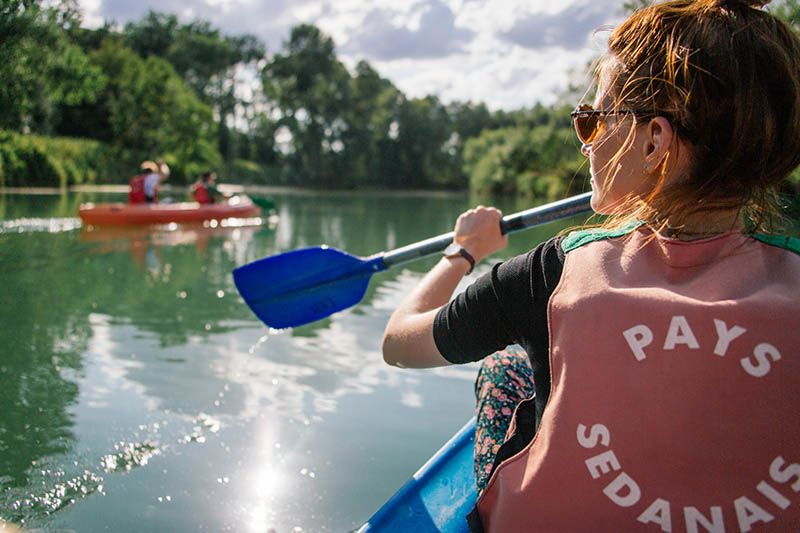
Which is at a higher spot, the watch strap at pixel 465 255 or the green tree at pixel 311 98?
the green tree at pixel 311 98

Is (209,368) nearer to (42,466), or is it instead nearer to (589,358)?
(42,466)

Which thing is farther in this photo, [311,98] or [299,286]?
[311,98]

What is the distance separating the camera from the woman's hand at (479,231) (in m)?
1.39

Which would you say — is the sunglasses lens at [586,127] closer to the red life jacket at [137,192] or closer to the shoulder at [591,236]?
the shoulder at [591,236]

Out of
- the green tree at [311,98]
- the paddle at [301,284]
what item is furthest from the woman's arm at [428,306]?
the green tree at [311,98]

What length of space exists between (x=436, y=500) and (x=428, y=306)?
619mm

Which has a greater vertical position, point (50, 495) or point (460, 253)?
point (460, 253)

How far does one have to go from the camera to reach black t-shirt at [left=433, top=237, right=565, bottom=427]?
0.94m

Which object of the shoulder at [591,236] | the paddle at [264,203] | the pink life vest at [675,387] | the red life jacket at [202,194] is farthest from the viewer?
the paddle at [264,203]

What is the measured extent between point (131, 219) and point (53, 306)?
5.83 metres

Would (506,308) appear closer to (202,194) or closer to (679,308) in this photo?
(679,308)

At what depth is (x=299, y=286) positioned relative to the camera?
7.93ft

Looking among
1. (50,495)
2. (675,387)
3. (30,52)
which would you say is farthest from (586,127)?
(30,52)

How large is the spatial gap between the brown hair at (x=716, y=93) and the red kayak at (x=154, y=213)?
10.1m
